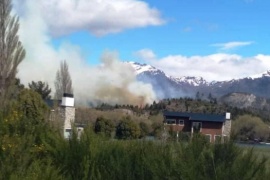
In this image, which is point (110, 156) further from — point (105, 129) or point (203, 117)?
point (203, 117)

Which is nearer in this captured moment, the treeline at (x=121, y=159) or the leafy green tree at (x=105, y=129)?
the treeline at (x=121, y=159)

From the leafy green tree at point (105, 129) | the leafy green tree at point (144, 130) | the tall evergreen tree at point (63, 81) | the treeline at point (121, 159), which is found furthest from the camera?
the tall evergreen tree at point (63, 81)

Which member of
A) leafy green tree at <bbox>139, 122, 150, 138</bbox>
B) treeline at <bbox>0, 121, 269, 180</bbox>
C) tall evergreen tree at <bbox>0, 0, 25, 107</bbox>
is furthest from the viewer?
tall evergreen tree at <bbox>0, 0, 25, 107</bbox>

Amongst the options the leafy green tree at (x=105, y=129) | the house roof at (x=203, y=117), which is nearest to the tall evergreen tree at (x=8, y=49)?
the leafy green tree at (x=105, y=129)

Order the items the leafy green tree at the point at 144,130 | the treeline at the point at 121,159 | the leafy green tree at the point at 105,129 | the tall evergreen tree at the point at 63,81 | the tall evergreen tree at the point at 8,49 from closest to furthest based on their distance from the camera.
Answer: the treeline at the point at 121,159 < the leafy green tree at the point at 105,129 < the leafy green tree at the point at 144,130 < the tall evergreen tree at the point at 8,49 < the tall evergreen tree at the point at 63,81

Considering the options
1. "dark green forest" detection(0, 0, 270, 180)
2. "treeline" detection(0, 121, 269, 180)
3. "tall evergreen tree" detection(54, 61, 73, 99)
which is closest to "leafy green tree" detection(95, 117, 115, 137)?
"dark green forest" detection(0, 0, 270, 180)

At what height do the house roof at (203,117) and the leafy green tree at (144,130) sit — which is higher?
the house roof at (203,117)

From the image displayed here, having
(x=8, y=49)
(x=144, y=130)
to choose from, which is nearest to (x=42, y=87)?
(x=8, y=49)

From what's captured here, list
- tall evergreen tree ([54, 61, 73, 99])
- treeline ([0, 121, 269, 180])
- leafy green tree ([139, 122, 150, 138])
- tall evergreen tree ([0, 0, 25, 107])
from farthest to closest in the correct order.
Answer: tall evergreen tree ([54, 61, 73, 99])
tall evergreen tree ([0, 0, 25, 107])
leafy green tree ([139, 122, 150, 138])
treeline ([0, 121, 269, 180])

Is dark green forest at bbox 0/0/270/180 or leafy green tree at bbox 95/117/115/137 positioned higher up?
leafy green tree at bbox 95/117/115/137

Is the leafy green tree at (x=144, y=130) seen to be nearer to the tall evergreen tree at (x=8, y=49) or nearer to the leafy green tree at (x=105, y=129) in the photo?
the leafy green tree at (x=105, y=129)

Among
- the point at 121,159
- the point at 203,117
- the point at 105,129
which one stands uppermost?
the point at 203,117

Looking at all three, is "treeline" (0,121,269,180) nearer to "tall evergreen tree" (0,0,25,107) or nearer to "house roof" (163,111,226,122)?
"tall evergreen tree" (0,0,25,107)

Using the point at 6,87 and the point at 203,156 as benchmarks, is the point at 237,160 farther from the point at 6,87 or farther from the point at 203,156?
the point at 6,87
